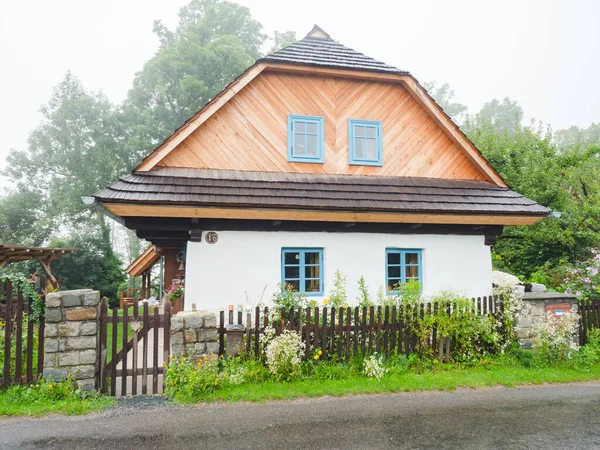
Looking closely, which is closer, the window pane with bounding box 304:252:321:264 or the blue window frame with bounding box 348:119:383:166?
the window pane with bounding box 304:252:321:264

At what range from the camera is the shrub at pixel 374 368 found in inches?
235

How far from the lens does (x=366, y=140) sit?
9164 millimetres

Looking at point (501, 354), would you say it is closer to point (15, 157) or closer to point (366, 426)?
point (366, 426)

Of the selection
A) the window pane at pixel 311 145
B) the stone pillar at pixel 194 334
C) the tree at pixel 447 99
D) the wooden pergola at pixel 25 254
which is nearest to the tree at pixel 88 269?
the wooden pergola at pixel 25 254

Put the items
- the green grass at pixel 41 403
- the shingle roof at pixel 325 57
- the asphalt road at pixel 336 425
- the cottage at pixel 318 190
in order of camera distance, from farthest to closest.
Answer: the shingle roof at pixel 325 57 < the cottage at pixel 318 190 < the green grass at pixel 41 403 < the asphalt road at pixel 336 425

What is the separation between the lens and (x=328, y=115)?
8969 mm

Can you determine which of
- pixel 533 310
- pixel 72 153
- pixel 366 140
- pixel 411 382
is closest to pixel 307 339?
pixel 411 382

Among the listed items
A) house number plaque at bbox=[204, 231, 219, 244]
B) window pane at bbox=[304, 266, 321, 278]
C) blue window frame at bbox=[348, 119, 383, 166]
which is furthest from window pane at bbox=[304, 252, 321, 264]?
blue window frame at bbox=[348, 119, 383, 166]

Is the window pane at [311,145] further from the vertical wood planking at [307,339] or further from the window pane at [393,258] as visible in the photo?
the vertical wood planking at [307,339]

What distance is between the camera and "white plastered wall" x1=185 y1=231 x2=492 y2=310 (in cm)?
736

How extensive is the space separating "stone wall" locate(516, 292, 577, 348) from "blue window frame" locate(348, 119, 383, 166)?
172 inches

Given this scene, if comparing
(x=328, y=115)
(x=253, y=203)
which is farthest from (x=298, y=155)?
(x=253, y=203)

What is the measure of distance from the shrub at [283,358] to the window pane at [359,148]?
500cm

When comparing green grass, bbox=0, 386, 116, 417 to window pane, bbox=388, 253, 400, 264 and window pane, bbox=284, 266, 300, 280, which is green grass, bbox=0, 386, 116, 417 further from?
window pane, bbox=388, 253, 400, 264
